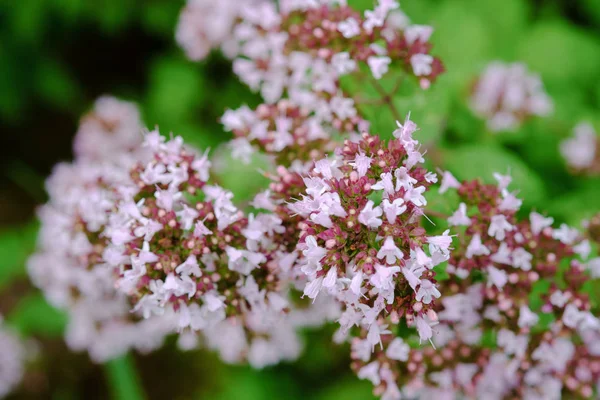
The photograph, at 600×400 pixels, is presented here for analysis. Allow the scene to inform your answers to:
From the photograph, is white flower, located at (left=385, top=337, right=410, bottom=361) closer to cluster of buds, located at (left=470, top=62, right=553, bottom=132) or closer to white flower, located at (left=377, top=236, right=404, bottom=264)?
white flower, located at (left=377, top=236, right=404, bottom=264)

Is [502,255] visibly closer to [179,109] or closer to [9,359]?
Result: [179,109]

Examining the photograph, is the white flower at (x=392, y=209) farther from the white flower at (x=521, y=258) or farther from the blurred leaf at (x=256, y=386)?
the blurred leaf at (x=256, y=386)

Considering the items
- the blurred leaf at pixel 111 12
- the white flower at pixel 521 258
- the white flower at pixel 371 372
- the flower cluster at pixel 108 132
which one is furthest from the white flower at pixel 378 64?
the blurred leaf at pixel 111 12

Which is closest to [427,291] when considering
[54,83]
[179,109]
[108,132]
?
[108,132]

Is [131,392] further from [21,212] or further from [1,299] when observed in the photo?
[21,212]

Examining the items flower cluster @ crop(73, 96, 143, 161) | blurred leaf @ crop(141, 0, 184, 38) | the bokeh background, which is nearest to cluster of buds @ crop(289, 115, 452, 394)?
the bokeh background
